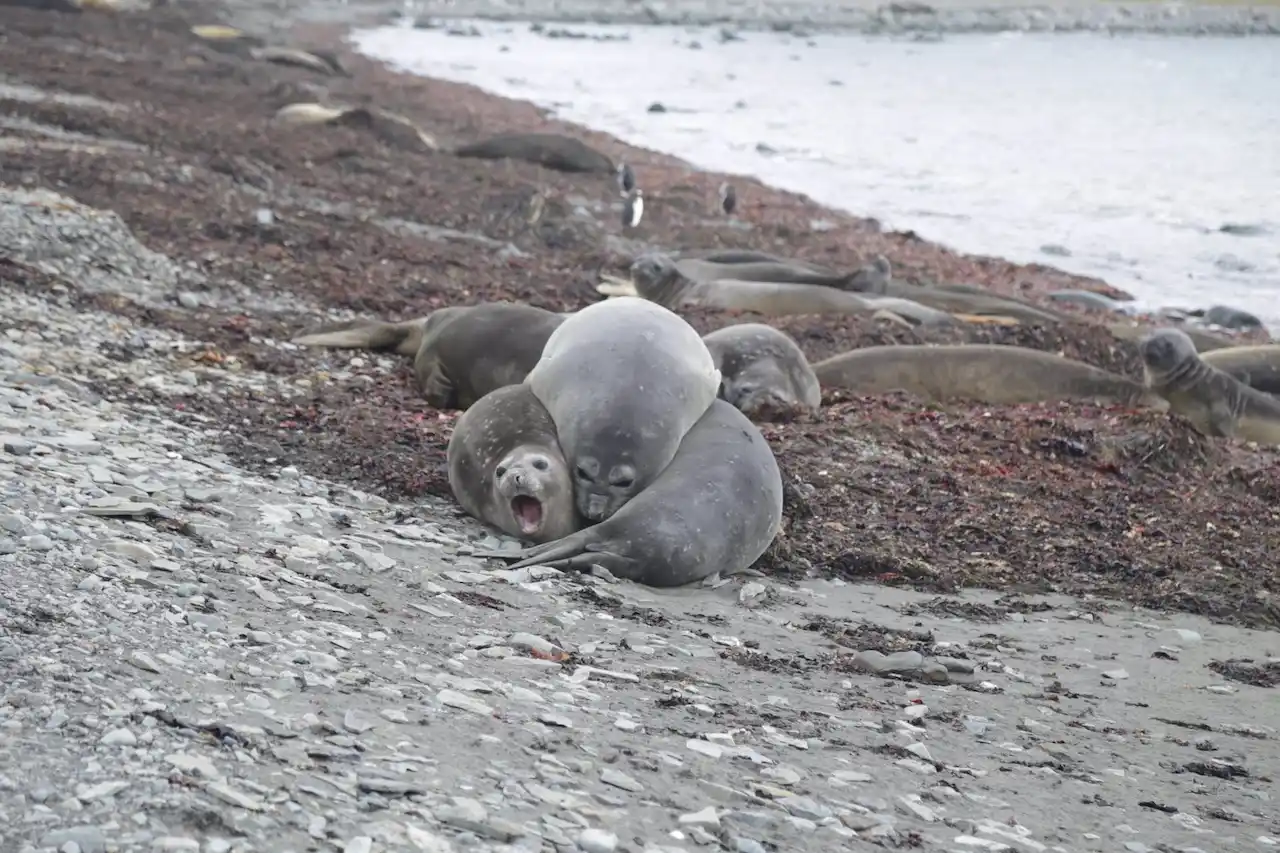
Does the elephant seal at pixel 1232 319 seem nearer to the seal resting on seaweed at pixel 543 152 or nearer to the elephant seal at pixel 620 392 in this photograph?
the seal resting on seaweed at pixel 543 152

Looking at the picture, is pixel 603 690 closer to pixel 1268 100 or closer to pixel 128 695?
pixel 128 695

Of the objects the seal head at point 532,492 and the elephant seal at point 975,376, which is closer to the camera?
the seal head at point 532,492

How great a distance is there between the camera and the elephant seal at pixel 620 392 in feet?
18.1

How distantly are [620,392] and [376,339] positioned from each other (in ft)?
8.58

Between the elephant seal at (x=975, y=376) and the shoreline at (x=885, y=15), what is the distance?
46.2 m

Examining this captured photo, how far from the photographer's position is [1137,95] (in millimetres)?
42531

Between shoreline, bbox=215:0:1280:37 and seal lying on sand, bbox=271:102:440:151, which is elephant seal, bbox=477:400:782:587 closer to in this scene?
seal lying on sand, bbox=271:102:440:151

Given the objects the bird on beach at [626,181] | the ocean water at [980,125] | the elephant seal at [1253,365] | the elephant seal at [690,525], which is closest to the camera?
the elephant seal at [690,525]

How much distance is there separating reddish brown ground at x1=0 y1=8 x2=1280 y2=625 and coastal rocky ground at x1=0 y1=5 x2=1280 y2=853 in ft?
0.12

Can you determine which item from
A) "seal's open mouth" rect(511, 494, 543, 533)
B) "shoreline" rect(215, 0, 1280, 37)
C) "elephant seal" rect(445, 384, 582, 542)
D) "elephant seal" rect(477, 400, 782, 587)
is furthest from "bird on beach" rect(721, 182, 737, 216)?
"shoreline" rect(215, 0, 1280, 37)

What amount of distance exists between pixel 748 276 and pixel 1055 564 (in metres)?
6.20

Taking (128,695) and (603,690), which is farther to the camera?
(603,690)

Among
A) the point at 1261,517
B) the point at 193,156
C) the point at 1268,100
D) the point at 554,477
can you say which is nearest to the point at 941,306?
the point at 1261,517

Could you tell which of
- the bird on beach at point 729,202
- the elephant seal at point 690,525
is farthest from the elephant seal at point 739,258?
the elephant seal at point 690,525
